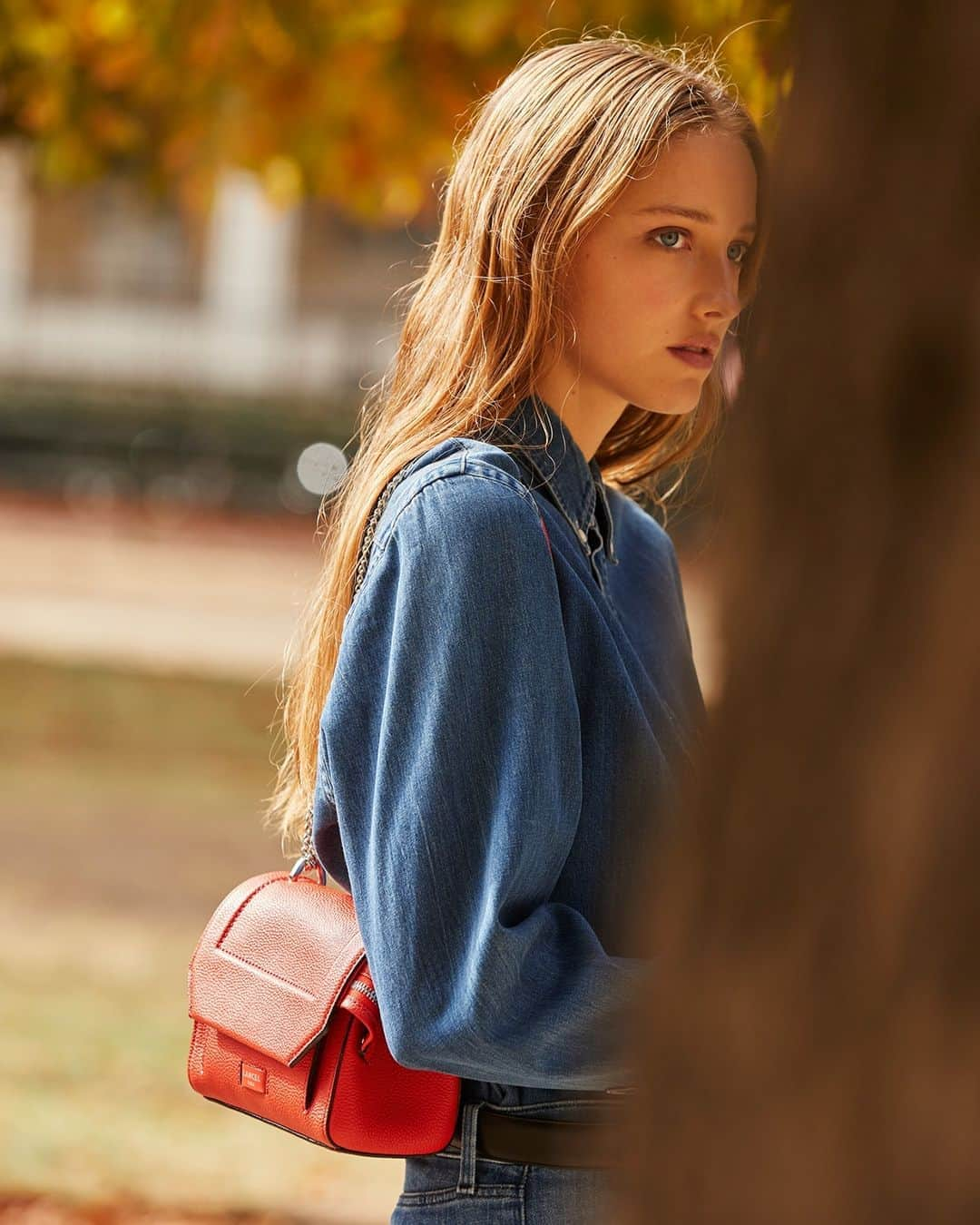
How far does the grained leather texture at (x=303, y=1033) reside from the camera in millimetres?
1479

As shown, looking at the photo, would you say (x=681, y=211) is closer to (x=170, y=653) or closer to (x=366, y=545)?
(x=366, y=545)

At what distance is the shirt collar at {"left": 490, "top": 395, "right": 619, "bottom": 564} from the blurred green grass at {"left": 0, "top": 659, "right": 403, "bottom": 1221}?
2.41 metres

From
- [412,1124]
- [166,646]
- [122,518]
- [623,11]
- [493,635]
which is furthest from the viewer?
[122,518]

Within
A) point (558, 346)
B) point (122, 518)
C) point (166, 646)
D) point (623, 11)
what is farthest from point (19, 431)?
point (558, 346)

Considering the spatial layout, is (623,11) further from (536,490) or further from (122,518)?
(122,518)

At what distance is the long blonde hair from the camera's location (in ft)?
5.05

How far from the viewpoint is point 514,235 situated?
155 cm

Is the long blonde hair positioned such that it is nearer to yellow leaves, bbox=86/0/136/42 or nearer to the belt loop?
the belt loop

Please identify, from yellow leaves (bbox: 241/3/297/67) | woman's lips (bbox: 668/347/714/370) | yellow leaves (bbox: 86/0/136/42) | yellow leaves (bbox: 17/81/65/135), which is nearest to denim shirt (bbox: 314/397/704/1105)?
woman's lips (bbox: 668/347/714/370)

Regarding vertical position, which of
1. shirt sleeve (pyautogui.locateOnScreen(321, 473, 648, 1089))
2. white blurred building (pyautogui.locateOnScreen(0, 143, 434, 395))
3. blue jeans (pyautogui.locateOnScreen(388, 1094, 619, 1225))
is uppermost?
shirt sleeve (pyautogui.locateOnScreen(321, 473, 648, 1089))

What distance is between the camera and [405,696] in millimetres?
1385

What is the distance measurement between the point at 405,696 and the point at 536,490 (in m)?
0.25

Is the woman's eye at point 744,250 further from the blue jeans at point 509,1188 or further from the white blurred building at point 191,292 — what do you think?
the white blurred building at point 191,292

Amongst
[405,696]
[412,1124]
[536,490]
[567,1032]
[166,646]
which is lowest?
[166,646]
